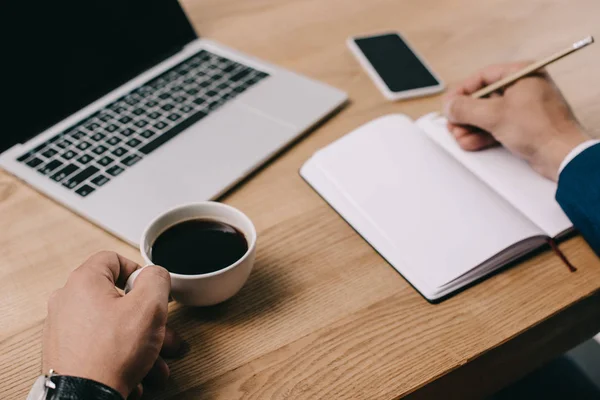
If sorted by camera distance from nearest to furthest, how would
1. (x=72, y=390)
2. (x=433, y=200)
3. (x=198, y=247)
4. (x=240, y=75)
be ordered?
1. (x=72, y=390)
2. (x=198, y=247)
3. (x=433, y=200)
4. (x=240, y=75)

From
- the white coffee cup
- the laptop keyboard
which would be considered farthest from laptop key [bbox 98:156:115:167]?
the white coffee cup

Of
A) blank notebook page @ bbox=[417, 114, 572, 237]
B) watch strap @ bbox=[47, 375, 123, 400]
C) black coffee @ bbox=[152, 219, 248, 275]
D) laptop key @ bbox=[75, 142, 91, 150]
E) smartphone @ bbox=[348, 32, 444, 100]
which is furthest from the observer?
smartphone @ bbox=[348, 32, 444, 100]

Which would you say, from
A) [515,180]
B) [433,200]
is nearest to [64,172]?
[433,200]

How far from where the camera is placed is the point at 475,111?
0.73 metres

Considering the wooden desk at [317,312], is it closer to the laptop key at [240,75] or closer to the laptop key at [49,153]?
the laptop key at [49,153]

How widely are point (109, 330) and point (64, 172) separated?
32 centimetres

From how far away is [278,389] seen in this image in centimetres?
52

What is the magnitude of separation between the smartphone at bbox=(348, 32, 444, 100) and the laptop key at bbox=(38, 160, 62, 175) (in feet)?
1.59

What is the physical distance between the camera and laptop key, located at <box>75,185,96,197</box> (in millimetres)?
702

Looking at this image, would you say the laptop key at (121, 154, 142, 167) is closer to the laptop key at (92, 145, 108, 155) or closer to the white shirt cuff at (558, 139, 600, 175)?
the laptop key at (92, 145, 108, 155)

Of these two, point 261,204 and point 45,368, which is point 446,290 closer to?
point 261,204

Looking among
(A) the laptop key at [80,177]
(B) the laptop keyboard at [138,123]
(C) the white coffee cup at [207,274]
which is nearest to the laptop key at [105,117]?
(B) the laptop keyboard at [138,123]

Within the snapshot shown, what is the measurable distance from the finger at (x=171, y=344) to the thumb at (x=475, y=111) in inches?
17.8

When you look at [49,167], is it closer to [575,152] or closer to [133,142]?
[133,142]
